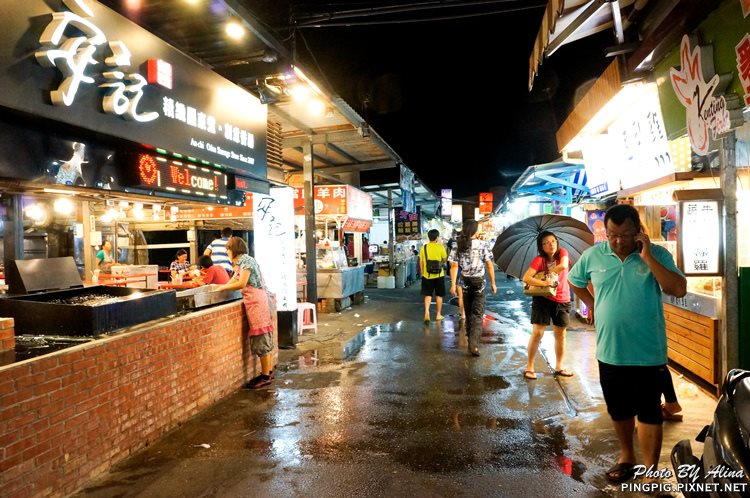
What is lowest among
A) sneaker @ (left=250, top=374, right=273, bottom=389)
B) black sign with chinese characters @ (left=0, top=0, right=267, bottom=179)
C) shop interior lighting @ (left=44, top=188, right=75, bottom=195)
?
sneaker @ (left=250, top=374, right=273, bottom=389)

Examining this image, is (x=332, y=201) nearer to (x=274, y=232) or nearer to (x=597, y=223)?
(x=274, y=232)

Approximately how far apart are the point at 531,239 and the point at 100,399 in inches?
232

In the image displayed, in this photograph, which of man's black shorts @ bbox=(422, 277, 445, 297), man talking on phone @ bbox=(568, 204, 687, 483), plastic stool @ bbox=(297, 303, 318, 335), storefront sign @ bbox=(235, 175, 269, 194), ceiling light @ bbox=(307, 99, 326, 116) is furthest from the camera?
man's black shorts @ bbox=(422, 277, 445, 297)

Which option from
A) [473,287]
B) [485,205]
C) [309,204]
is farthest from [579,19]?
[485,205]

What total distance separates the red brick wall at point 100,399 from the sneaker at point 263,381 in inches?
21.4

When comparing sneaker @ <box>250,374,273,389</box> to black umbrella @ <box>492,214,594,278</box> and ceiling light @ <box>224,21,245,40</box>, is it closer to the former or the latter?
black umbrella @ <box>492,214,594,278</box>

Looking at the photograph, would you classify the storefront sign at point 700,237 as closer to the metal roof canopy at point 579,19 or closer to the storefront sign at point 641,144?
the storefront sign at point 641,144

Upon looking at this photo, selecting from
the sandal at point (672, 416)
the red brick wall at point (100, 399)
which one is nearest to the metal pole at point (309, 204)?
the red brick wall at point (100, 399)

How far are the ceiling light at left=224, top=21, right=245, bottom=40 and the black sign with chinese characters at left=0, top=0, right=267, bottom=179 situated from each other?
0.66 meters

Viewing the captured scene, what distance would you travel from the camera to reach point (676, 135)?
4582mm

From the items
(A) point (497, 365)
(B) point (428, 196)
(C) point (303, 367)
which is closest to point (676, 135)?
(A) point (497, 365)

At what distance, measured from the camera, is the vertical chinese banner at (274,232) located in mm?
7688

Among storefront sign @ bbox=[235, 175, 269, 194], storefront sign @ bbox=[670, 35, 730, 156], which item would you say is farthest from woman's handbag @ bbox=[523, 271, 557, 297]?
storefront sign @ bbox=[235, 175, 269, 194]

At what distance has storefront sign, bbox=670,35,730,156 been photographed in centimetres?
346
